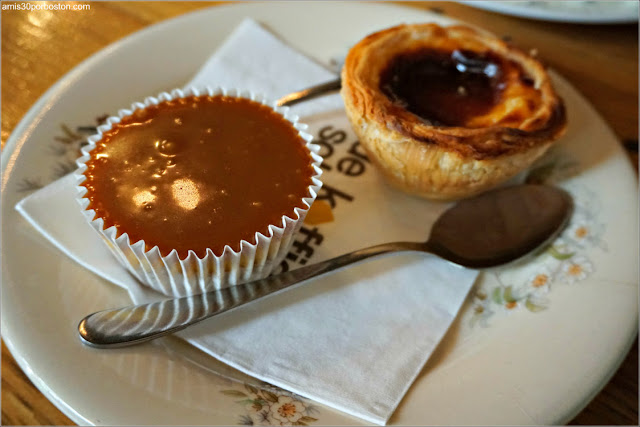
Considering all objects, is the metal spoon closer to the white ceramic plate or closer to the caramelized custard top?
the caramelized custard top

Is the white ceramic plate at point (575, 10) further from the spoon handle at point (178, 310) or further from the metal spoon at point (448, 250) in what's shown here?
the spoon handle at point (178, 310)

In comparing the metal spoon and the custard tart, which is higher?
the custard tart

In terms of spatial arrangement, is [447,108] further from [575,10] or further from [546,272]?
[575,10]

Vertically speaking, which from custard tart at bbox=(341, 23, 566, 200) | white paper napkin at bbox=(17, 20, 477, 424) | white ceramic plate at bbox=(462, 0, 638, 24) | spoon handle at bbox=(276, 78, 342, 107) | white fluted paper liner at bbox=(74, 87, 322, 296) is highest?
white ceramic plate at bbox=(462, 0, 638, 24)

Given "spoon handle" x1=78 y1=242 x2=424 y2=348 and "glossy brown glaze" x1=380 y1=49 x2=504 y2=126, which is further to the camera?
"glossy brown glaze" x1=380 y1=49 x2=504 y2=126

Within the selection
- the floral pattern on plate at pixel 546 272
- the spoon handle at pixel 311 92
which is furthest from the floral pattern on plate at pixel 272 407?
the spoon handle at pixel 311 92

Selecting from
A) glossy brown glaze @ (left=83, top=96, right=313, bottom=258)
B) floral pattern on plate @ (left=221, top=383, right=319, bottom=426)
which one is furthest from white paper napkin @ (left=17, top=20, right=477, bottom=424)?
glossy brown glaze @ (left=83, top=96, right=313, bottom=258)

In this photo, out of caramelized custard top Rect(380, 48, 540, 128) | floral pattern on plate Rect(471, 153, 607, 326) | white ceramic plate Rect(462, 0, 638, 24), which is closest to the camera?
floral pattern on plate Rect(471, 153, 607, 326)
